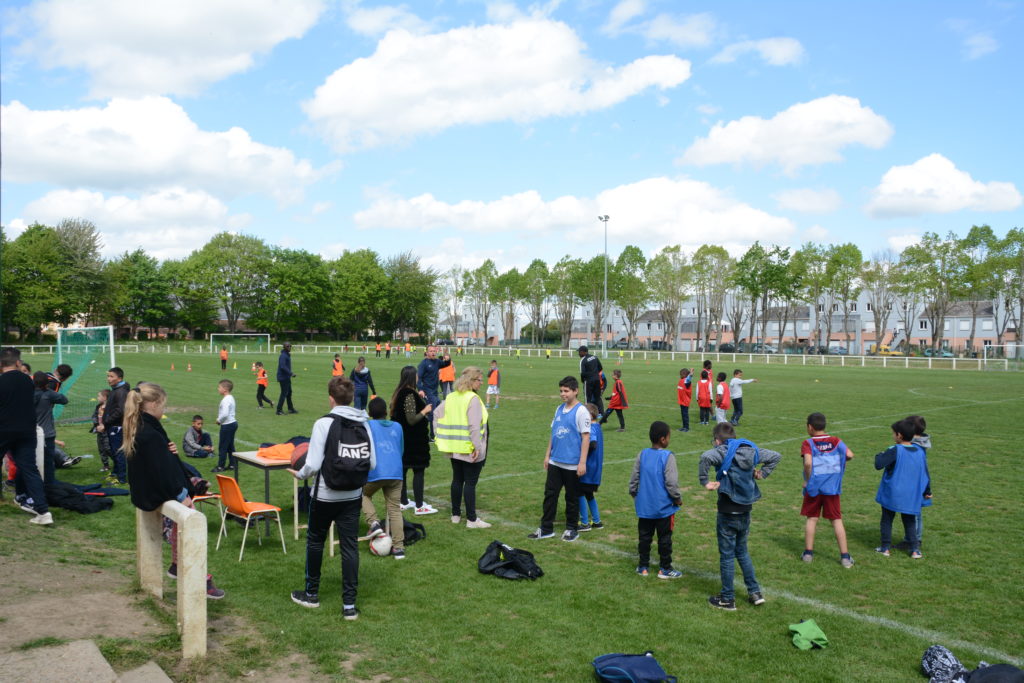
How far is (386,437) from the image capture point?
721cm

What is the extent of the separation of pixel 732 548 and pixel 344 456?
344 cm

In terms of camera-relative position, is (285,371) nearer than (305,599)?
No

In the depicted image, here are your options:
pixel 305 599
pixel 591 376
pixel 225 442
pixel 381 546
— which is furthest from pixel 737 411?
pixel 305 599

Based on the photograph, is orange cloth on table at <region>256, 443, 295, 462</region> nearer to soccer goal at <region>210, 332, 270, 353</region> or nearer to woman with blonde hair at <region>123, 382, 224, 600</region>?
woman with blonde hair at <region>123, 382, 224, 600</region>

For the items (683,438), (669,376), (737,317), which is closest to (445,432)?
(683,438)

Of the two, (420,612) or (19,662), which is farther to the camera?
(420,612)

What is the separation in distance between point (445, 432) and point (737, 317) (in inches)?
3503

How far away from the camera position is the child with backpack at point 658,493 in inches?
257

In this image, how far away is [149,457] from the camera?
5.41 meters

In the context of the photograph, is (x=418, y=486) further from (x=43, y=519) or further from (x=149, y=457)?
(x=43, y=519)

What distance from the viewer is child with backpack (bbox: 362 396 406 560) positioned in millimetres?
7160

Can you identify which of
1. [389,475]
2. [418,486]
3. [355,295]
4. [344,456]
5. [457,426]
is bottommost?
[418,486]

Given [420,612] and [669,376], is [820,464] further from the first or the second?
[669,376]

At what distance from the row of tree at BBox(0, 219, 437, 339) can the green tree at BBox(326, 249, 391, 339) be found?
0.15 metres
